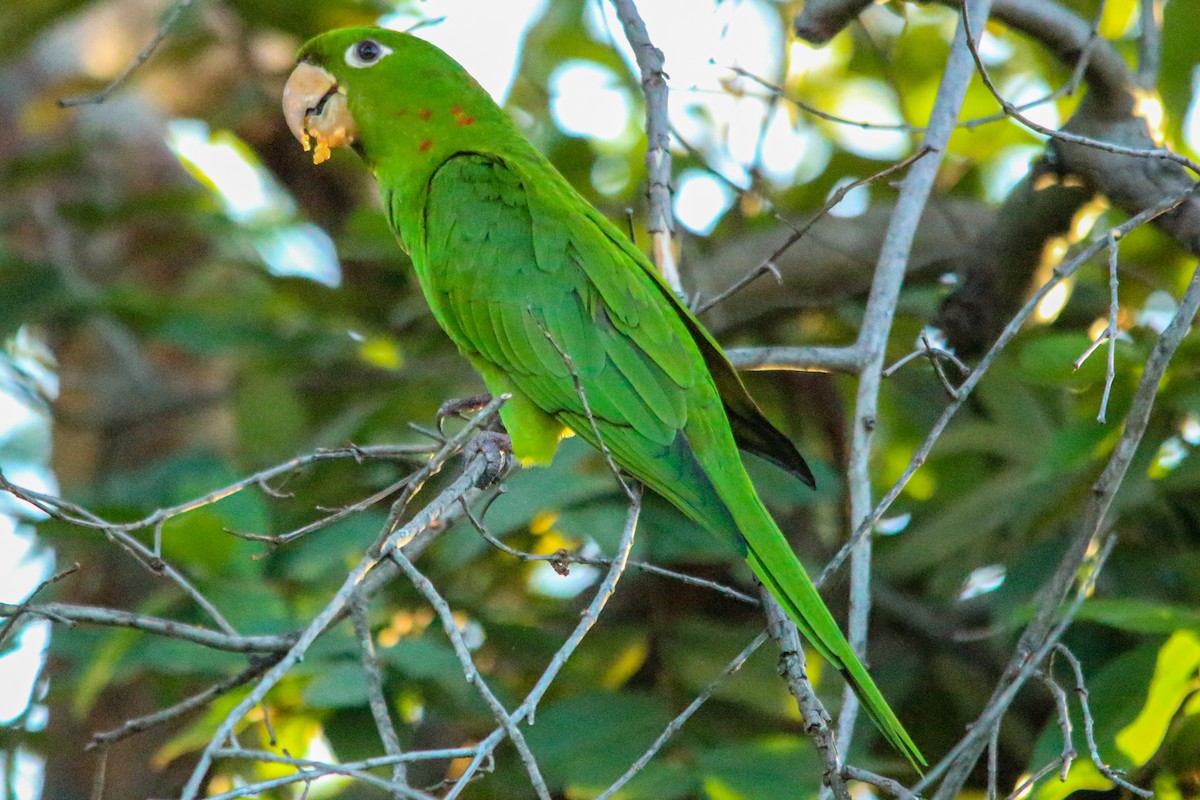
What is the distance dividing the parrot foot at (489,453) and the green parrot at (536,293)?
7 centimetres

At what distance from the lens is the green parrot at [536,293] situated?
288cm

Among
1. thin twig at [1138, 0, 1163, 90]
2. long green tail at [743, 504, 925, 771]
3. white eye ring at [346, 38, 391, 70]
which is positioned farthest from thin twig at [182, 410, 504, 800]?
thin twig at [1138, 0, 1163, 90]

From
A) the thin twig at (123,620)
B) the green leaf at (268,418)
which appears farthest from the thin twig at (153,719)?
Result: the green leaf at (268,418)

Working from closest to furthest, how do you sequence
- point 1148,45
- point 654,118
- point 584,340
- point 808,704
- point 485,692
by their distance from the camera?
point 485,692 < point 808,704 < point 654,118 < point 584,340 < point 1148,45

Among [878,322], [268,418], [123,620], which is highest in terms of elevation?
[878,322]

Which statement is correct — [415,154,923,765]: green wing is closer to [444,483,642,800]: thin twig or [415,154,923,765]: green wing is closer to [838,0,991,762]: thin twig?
[838,0,991,762]: thin twig

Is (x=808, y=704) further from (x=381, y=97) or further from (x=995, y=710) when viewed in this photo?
(x=381, y=97)

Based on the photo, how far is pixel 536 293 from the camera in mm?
3223

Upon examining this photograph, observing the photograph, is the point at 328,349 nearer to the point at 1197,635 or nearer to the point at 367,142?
the point at 367,142

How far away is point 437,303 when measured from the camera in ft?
11.1

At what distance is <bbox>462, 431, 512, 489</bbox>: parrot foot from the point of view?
2.99 metres

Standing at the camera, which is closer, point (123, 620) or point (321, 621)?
point (321, 621)

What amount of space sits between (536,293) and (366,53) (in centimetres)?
108

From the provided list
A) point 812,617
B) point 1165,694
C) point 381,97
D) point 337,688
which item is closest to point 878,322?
point 812,617
